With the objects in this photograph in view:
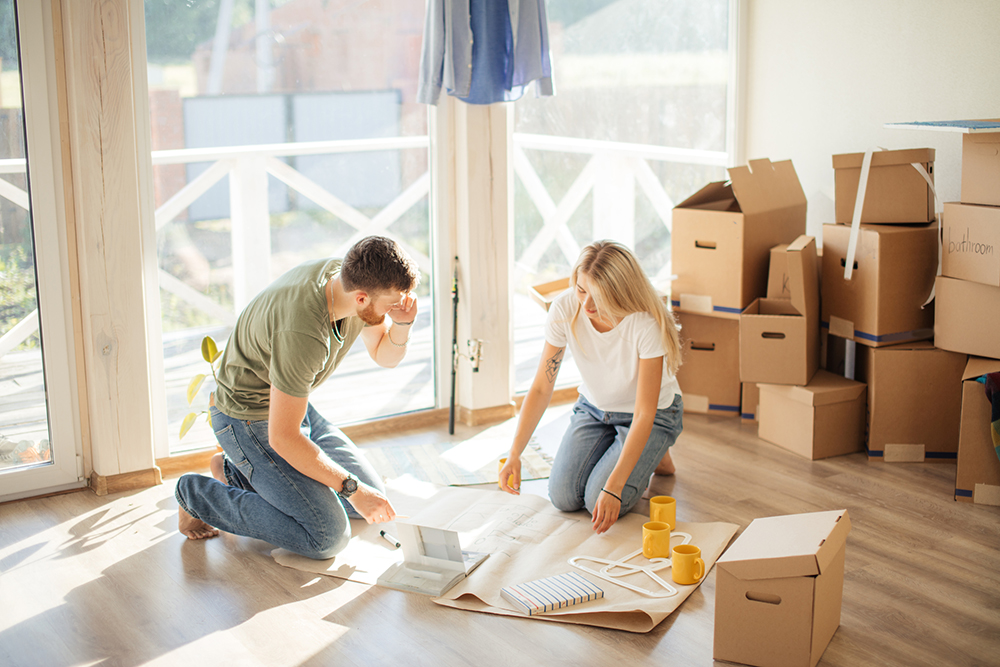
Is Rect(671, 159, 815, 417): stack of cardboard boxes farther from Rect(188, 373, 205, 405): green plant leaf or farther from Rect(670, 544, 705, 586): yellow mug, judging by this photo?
Rect(188, 373, 205, 405): green plant leaf

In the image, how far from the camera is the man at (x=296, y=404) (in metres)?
2.16

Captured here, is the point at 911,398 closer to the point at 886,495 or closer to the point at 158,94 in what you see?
the point at 886,495

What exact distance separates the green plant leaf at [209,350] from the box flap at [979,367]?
94.7 inches

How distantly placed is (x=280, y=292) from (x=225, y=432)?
473 mm

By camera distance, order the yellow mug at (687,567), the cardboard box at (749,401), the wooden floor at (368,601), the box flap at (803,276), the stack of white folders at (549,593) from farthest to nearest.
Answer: the cardboard box at (749,401), the box flap at (803,276), the yellow mug at (687,567), the stack of white folders at (549,593), the wooden floor at (368,601)

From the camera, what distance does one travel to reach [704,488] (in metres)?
2.89

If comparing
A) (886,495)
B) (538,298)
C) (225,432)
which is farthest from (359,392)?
(886,495)

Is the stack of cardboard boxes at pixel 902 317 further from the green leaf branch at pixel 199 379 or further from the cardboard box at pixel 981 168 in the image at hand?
the green leaf branch at pixel 199 379

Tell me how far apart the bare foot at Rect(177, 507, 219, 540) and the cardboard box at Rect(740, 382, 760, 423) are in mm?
2079

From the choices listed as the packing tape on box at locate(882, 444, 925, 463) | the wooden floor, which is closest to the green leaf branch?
the wooden floor

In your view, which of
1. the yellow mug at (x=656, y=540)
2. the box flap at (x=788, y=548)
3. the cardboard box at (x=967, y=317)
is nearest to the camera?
the box flap at (x=788, y=548)

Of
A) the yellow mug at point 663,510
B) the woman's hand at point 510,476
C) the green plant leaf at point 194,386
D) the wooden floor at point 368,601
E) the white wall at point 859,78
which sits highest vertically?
the white wall at point 859,78

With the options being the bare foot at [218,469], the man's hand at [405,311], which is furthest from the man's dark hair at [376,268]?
the bare foot at [218,469]

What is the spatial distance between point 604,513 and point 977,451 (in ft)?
3.95
